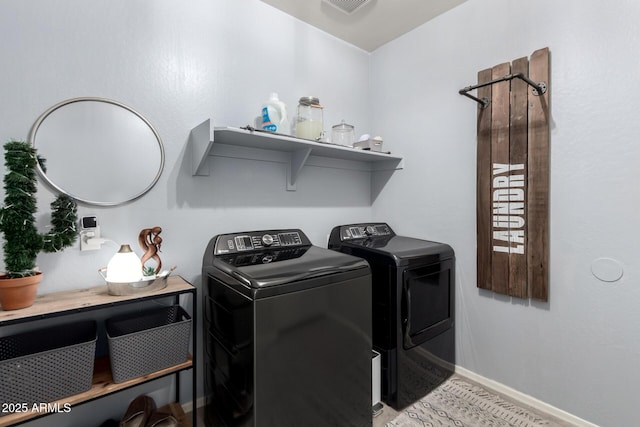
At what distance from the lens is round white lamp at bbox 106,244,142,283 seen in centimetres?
130

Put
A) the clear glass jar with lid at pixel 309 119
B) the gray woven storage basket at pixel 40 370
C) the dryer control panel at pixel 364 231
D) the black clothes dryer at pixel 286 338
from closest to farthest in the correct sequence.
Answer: the gray woven storage basket at pixel 40 370 → the black clothes dryer at pixel 286 338 → the clear glass jar with lid at pixel 309 119 → the dryer control panel at pixel 364 231

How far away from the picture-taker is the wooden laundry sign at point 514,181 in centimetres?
170

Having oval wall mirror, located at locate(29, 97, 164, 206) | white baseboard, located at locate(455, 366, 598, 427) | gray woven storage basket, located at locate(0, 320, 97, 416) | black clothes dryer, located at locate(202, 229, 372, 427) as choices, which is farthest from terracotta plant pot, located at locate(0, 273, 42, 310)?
white baseboard, located at locate(455, 366, 598, 427)

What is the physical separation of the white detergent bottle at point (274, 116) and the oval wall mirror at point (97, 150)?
628 mm

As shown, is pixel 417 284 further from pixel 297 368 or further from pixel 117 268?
pixel 117 268

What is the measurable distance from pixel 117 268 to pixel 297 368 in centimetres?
93

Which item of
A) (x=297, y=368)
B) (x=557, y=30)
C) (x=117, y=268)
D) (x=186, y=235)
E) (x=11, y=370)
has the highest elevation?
(x=557, y=30)

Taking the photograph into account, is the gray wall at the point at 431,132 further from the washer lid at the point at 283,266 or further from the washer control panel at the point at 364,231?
the washer lid at the point at 283,266

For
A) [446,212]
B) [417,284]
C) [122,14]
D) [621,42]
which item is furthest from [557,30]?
[122,14]

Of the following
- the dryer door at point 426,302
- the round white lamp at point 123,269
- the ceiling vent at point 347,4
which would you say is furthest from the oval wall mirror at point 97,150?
the dryer door at point 426,302

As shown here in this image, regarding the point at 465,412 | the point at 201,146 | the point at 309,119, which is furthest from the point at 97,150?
the point at 465,412

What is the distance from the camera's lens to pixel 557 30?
1659 mm

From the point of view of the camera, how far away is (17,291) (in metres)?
1.09

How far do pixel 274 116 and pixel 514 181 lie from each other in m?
1.57
